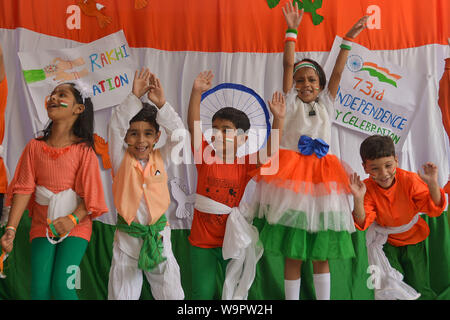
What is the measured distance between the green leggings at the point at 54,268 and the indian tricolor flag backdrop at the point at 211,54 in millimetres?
535

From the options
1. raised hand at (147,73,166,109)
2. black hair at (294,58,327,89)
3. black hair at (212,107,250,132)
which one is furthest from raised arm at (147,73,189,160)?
black hair at (294,58,327,89)

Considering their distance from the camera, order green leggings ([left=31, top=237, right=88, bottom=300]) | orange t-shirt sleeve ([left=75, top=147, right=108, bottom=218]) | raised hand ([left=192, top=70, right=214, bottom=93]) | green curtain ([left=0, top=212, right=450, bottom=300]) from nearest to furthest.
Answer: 1. green leggings ([left=31, top=237, right=88, bottom=300])
2. orange t-shirt sleeve ([left=75, top=147, right=108, bottom=218])
3. raised hand ([left=192, top=70, right=214, bottom=93])
4. green curtain ([left=0, top=212, right=450, bottom=300])

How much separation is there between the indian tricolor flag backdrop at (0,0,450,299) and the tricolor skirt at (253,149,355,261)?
1.72ft

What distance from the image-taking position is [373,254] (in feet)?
8.30

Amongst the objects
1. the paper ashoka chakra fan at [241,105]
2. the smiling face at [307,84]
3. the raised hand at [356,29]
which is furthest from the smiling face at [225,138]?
the raised hand at [356,29]

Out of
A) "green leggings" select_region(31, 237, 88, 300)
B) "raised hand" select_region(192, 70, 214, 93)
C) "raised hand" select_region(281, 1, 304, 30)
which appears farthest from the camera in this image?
"raised hand" select_region(281, 1, 304, 30)

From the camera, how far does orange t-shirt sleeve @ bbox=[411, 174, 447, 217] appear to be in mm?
2424

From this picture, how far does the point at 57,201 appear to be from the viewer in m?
2.29

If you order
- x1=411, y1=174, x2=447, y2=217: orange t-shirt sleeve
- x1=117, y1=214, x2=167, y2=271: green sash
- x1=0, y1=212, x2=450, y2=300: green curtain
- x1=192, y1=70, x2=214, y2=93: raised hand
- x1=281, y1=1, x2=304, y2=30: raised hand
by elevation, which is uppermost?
x1=281, y1=1, x2=304, y2=30: raised hand

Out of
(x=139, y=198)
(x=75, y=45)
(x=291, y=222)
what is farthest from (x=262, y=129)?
(x=75, y=45)

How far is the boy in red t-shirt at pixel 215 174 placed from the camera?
2.38 m

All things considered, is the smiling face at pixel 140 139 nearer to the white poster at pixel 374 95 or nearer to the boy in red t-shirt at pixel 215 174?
the boy in red t-shirt at pixel 215 174

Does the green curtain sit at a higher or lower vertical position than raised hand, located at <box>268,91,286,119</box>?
lower

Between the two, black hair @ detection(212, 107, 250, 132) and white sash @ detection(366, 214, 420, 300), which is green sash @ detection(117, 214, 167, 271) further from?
white sash @ detection(366, 214, 420, 300)
